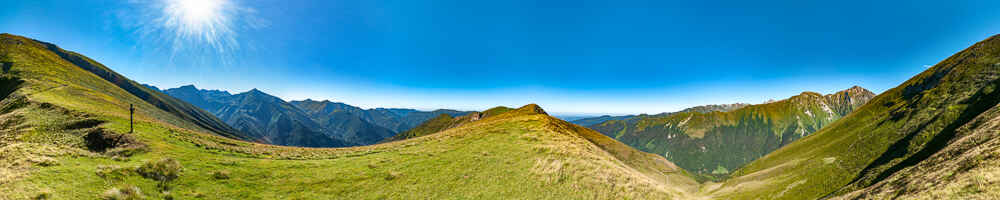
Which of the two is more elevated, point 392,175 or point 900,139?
point 392,175

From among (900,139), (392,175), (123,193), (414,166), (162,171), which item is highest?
(162,171)

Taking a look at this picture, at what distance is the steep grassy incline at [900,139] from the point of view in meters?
24.9

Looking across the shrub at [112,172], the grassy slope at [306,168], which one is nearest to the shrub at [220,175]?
the grassy slope at [306,168]

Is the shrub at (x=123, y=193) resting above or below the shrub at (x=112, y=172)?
below

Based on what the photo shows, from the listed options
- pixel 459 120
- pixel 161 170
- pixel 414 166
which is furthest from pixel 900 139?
pixel 459 120

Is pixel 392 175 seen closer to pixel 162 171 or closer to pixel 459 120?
pixel 162 171

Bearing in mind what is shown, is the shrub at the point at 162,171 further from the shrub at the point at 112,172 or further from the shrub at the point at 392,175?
the shrub at the point at 392,175

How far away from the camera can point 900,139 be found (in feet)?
125

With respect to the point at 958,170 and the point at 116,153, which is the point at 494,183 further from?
the point at 116,153

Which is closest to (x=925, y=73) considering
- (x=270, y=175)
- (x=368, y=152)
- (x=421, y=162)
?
(x=421, y=162)

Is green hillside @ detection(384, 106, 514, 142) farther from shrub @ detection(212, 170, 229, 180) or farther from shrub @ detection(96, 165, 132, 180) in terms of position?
shrub @ detection(96, 165, 132, 180)

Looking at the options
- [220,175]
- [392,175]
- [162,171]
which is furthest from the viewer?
[392,175]

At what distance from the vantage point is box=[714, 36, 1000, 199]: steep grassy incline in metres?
24.9

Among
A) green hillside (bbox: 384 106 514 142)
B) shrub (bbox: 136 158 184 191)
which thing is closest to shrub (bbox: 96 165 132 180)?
shrub (bbox: 136 158 184 191)
